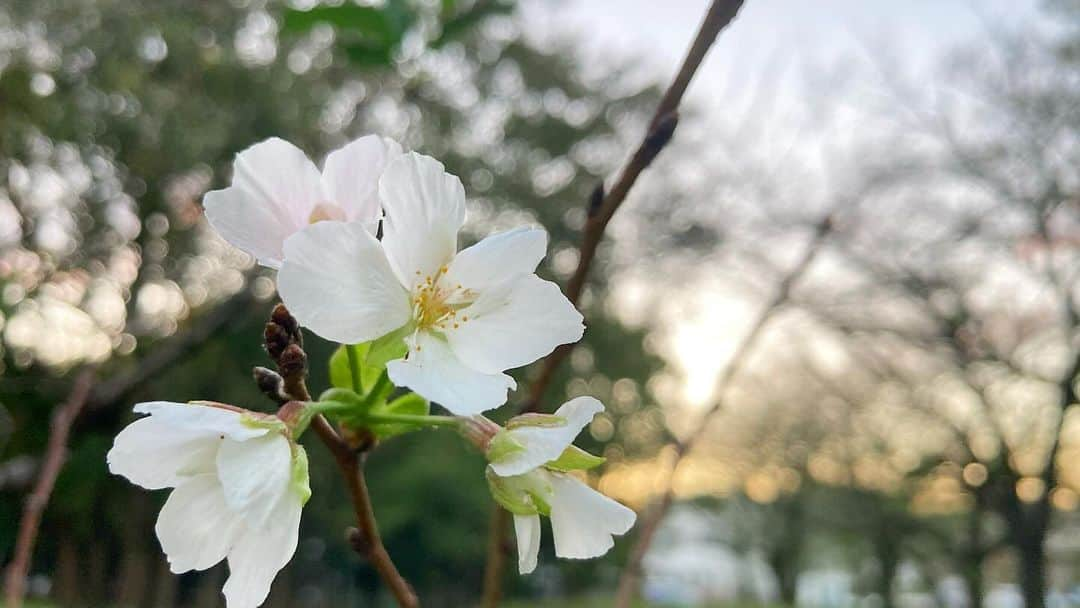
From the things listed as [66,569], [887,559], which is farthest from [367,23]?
[66,569]

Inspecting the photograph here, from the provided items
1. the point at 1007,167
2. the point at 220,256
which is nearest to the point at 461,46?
the point at 220,256

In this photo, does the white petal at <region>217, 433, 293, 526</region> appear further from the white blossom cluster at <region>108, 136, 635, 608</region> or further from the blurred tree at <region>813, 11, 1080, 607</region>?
the blurred tree at <region>813, 11, 1080, 607</region>

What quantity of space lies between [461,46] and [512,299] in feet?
24.1

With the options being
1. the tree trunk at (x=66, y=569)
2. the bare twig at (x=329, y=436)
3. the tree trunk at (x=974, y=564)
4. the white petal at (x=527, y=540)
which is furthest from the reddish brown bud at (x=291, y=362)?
the tree trunk at (x=66, y=569)

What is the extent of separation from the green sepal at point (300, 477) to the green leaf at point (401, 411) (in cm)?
4

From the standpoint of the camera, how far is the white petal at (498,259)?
0.37m

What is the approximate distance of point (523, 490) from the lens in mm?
364

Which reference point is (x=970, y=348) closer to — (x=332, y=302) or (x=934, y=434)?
(x=934, y=434)

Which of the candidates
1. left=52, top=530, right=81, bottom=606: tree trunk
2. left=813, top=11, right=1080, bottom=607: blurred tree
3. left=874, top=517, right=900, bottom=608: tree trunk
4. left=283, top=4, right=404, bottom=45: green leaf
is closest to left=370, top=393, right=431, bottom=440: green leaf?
left=283, top=4, right=404, bottom=45: green leaf

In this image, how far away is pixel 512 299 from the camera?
37 cm

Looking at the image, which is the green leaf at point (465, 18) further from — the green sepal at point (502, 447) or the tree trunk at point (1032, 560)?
the tree trunk at point (1032, 560)

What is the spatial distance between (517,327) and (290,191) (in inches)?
5.1

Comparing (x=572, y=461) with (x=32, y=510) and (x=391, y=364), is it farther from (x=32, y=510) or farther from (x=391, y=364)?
(x=32, y=510)

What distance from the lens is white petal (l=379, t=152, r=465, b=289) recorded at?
36cm
